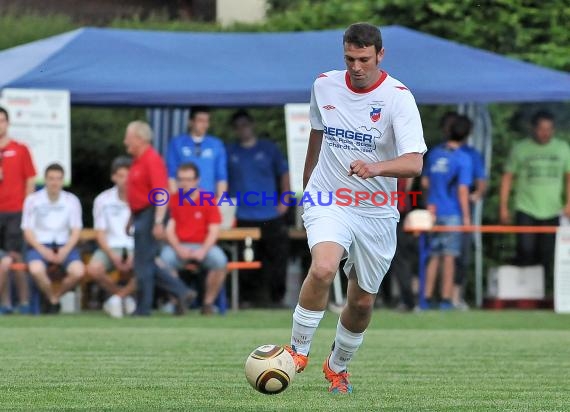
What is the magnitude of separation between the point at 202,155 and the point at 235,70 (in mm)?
1115

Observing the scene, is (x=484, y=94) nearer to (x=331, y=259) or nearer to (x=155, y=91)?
(x=155, y=91)

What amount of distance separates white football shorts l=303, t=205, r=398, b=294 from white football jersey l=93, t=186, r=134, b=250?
8590 mm

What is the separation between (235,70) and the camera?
55.0 feet

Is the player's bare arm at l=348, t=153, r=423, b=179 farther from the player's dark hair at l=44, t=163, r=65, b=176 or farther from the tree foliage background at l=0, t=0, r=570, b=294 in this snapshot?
the tree foliage background at l=0, t=0, r=570, b=294

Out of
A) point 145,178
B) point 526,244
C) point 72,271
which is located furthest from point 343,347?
point 526,244

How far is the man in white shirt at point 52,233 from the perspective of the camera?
51.3 ft

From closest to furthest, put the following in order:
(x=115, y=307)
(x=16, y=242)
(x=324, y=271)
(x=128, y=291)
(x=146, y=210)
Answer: (x=324, y=271) < (x=146, y=210) < (x=115, y=307) < (x=128, y=291) < (x=16, y=242)

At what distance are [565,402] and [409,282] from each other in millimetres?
9106

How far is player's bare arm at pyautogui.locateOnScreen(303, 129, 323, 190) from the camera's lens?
8.04m

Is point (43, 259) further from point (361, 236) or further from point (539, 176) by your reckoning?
point (361, 236)

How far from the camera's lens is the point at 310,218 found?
302 inches

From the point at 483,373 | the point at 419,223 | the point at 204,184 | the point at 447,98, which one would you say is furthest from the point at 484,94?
the point at 483,373

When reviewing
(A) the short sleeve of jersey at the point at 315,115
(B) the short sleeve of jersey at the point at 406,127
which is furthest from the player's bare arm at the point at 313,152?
(B) the short sleeve of jersey at the point at 406,127

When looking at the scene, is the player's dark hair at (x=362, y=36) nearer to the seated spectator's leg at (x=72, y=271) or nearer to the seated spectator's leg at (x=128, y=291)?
the seated spectator's leg at (x=72, y=271)
